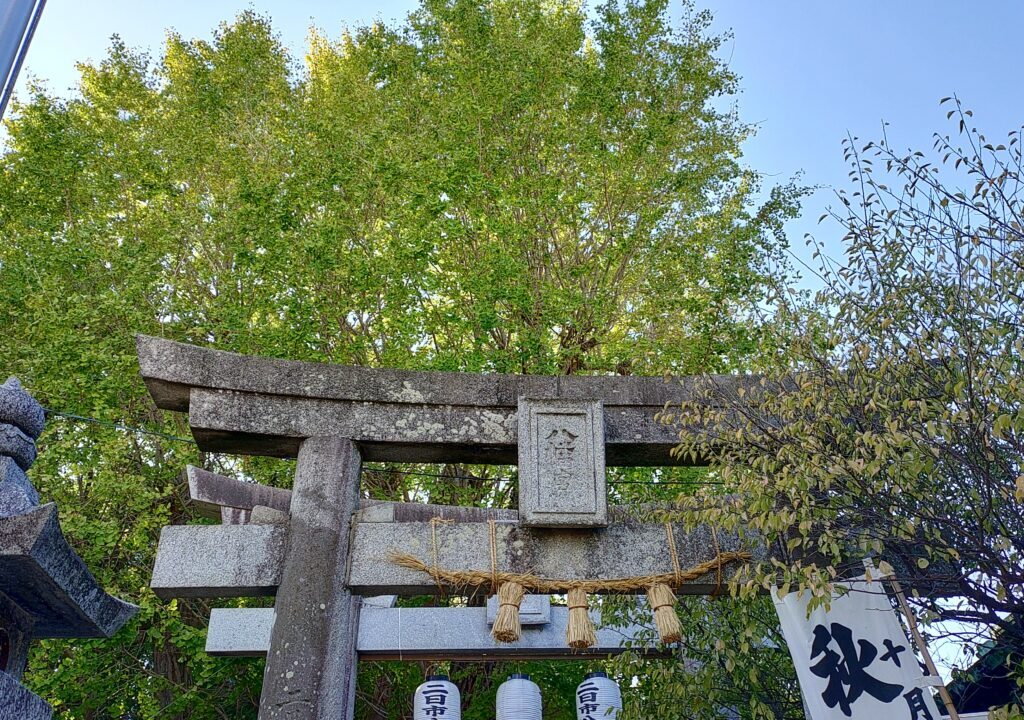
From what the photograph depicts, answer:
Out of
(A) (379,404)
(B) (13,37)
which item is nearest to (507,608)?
(A) (379,404)

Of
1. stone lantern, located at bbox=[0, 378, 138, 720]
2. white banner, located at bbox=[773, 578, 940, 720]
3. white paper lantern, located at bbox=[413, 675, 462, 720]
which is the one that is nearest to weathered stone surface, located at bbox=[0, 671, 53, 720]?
stone lantern, located at bbox=[0, 378, 138, 720]

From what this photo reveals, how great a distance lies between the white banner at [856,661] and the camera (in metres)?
4.74

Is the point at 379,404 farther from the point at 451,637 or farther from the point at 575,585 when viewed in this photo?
the point at 451,637

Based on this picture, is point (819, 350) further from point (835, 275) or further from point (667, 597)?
point (667, 597)

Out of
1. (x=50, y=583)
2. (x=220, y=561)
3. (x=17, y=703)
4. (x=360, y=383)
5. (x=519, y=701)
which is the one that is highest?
(x=360, y=383)

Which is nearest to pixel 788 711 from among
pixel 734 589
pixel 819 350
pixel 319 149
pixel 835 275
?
pixel 734 589

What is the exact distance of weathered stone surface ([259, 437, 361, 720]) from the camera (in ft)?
16.5

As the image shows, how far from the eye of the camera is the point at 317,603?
17.3 ft

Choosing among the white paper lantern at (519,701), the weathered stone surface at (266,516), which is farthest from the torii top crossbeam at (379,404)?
the white paper lantern at (519,701)

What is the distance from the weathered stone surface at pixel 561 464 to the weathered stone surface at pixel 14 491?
2.91m

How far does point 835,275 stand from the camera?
5.14 metres

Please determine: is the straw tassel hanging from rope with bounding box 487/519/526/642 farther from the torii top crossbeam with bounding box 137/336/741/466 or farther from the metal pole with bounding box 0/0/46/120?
the metal pole with bounding box 0/0/46/120

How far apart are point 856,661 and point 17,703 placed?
15.5 ft

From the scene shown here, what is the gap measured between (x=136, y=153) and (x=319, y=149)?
2.99 meters
